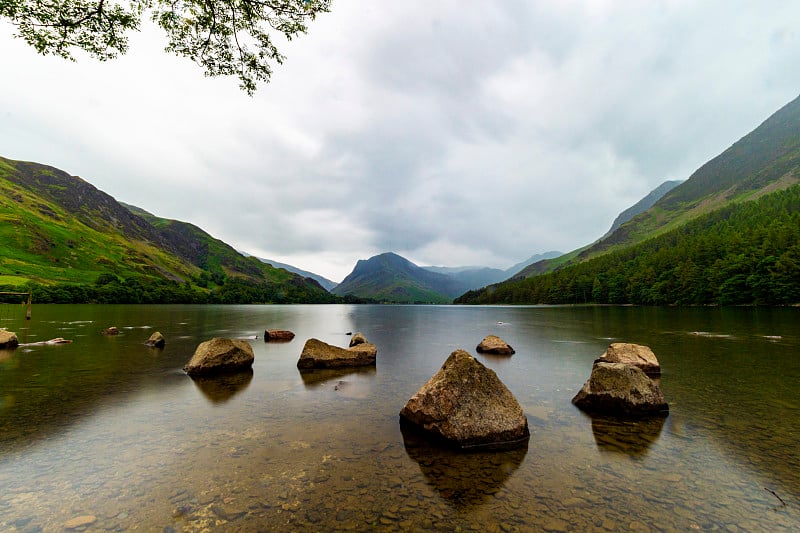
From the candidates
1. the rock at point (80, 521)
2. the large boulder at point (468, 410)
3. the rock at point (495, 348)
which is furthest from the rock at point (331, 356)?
the rock at point (80, 521)

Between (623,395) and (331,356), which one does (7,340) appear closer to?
(331,356)

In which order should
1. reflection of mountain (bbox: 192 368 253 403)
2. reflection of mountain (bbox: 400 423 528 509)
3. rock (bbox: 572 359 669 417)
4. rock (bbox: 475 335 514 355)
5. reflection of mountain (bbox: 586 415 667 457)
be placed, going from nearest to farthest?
reflection of mountain (bbox: 400 423 528 509) → reflection of mountain (bbox: 586 415 667 457) → rock (bbox: 572 359 669 417) → reflection of mountain (bbox: 192 368 253 403) → rock (bbox: 475 335 514 355)

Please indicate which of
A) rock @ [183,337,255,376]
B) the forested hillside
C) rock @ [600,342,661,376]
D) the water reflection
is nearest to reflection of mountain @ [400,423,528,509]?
the water reflection

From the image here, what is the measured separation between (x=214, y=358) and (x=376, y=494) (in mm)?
20012

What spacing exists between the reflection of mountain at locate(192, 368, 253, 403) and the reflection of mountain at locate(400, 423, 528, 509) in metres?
11.6

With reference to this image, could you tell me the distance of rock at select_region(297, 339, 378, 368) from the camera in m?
26.7

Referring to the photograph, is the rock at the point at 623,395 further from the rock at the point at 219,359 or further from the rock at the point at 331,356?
the rock at the point at 219,359

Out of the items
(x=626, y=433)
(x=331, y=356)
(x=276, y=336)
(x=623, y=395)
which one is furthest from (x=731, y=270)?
(x=331, y=356)

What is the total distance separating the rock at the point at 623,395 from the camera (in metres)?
15.0

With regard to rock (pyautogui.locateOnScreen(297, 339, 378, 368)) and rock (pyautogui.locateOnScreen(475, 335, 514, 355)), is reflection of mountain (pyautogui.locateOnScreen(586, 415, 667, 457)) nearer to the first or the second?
rock (pyautogui.locateOnScreen(297, 339, 378, 368))

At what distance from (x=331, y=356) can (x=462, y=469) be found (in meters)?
18.6

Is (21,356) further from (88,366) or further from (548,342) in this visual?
(548,342)

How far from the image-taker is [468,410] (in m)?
12.6

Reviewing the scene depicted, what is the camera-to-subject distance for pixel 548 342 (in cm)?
4253
